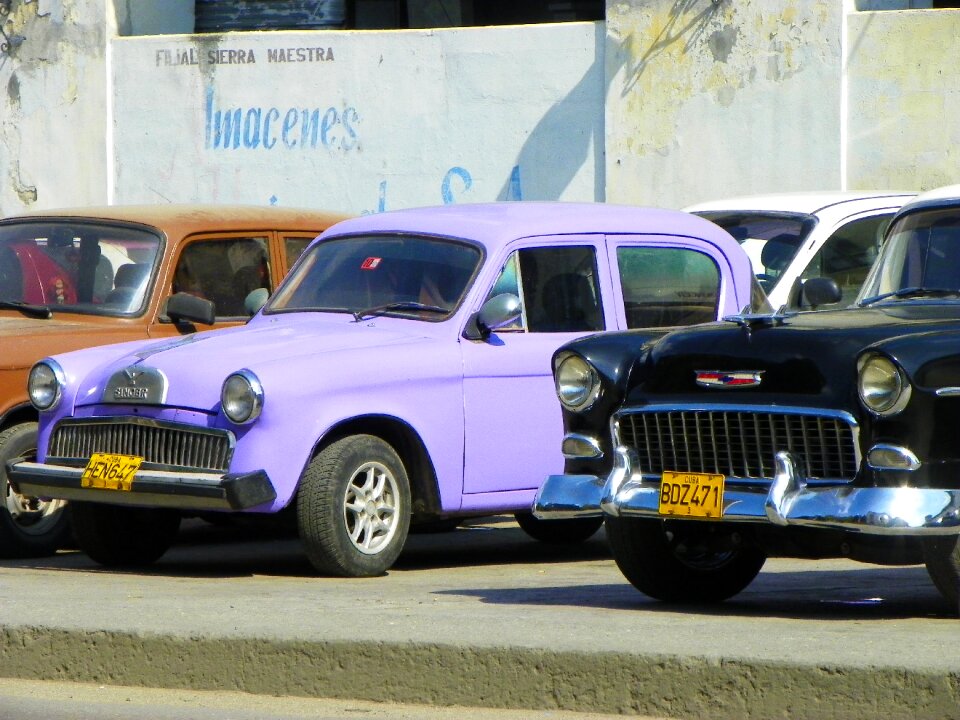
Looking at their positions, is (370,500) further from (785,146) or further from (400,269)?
(785,146)

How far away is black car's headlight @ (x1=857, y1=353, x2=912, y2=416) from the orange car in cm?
431

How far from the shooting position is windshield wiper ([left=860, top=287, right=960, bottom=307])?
22.2 ft

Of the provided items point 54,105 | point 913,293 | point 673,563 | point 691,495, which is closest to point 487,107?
point 54,105

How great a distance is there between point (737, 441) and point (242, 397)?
8.05 feet

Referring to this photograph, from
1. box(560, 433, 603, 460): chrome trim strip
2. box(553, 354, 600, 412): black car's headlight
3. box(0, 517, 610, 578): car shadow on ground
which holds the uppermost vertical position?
box(553, 354, 600, 412): black car's headlight

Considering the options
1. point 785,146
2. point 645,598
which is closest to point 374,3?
point 785,146

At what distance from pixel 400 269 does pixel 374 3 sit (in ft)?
34.5

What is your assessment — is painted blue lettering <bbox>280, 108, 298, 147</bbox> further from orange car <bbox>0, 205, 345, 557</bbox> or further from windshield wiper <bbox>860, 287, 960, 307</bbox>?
windshield wiper <bbox>860, 287, 960, 307</bbox>

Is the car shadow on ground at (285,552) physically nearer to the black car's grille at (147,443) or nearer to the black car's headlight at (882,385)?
the black car's grille at (147,443)

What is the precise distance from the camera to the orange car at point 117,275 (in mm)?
8984

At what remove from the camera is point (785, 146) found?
14773 mm

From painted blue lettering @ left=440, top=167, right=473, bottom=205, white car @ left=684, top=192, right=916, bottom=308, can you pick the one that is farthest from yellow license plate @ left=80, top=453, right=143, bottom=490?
painted blue lettering @ left=440, top=167, right=473, bottom=205

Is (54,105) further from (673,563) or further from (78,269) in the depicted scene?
(673,563)

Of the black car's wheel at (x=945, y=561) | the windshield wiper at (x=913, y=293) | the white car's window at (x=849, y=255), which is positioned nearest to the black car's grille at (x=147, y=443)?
the windshield wiper at (x=913, y=293)
